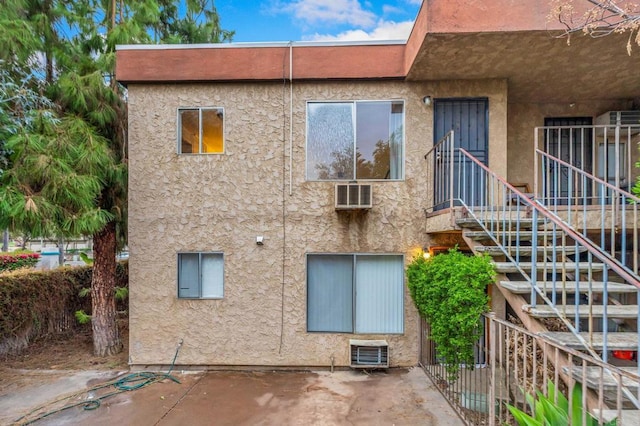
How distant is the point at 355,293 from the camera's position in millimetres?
5656

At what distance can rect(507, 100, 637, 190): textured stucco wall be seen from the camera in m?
6.42

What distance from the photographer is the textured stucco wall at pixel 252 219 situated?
5625 mm

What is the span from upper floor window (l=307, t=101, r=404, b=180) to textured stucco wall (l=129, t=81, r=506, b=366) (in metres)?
0.19

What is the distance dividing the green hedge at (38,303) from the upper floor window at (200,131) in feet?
14.9

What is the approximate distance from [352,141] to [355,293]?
9.12 ft

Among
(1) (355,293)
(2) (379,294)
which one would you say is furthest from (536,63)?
(1) (355,293)

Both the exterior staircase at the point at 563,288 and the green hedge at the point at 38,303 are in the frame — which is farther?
the green hedge at the point at 38,303

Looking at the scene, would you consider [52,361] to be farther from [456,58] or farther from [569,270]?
[456,58]

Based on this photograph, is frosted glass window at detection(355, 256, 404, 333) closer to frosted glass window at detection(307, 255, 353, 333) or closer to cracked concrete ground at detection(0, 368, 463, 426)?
frosted glass window at detection(307, 255, 353, 333)

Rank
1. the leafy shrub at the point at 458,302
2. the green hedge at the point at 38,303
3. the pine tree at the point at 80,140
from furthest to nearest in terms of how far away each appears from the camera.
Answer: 1. the green hedge at the point at 38,303
2. the pine tree at the point at 80,140
3. the leafy shrub at the point at 458,302

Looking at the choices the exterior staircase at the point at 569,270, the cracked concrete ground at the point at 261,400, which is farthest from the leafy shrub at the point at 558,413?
the cracked concrete ground at the point at 261,400

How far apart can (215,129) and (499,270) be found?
16.9 ft

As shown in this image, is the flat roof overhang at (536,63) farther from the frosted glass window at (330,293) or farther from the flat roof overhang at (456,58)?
the frosted glass window at (330,293)

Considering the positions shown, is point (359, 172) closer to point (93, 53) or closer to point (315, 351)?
point (315, 351)
